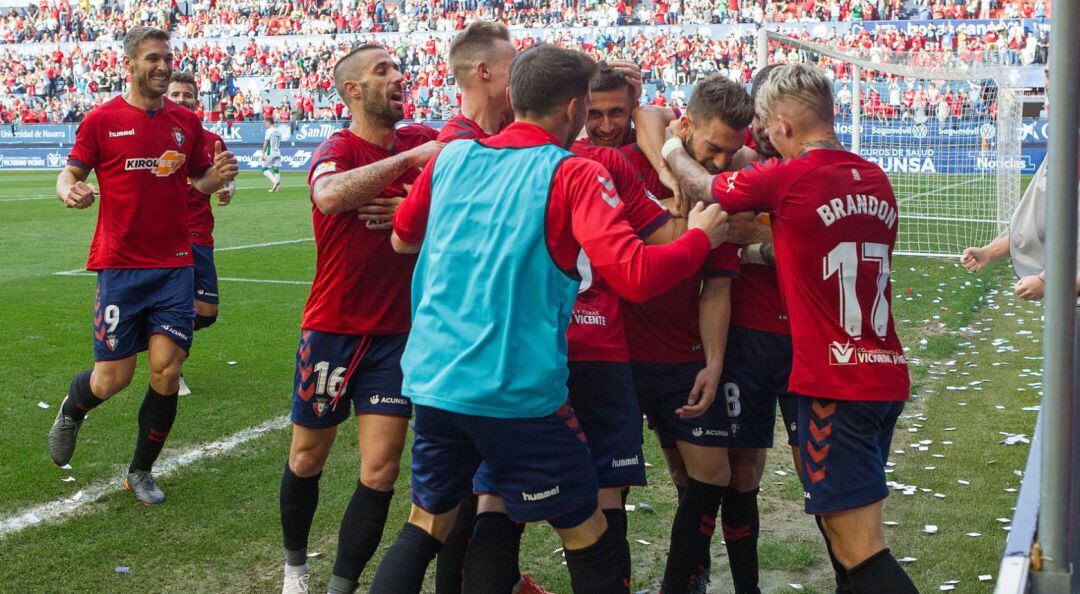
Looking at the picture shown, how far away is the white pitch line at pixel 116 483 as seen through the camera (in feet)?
17.2

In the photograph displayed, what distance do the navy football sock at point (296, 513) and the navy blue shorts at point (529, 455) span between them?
47.8 inches

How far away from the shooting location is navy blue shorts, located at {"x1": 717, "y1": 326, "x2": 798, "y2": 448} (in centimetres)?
414

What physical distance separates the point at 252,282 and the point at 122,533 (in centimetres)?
795

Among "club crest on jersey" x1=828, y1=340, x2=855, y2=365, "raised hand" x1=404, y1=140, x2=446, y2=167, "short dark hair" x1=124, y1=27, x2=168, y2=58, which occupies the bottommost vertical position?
"club crest on jersey" x1=828, y1=340, x2=855, y2=365

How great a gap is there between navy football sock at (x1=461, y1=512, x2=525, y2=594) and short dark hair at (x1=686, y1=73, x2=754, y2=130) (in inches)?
62.4

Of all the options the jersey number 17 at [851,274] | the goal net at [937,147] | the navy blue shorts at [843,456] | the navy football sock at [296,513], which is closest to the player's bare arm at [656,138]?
the jersey number 17 at [851,274]

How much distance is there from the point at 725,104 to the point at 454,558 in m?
1.92

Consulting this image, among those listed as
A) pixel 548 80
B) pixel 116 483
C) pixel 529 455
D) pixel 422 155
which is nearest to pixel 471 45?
pixel 422 155

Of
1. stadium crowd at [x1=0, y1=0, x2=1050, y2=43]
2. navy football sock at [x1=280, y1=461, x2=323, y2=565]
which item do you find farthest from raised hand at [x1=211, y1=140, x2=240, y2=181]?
stadium crowd at [x1=0, y1=0, x2=1050, y2=43]

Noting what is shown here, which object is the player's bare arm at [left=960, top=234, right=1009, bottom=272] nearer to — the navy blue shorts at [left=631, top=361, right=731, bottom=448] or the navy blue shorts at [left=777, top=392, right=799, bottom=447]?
the navy blue shorts at [left=777, top=392, right=799, bottom=447]

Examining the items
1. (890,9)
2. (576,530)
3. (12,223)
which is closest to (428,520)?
(576,530)

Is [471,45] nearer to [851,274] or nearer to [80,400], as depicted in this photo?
[851,274]

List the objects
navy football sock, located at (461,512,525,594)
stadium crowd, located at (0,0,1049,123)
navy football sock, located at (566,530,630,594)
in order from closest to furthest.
Result: navy football sock, located at (566,530,630,594)
navy football sock, located at (461,512,525,594)
stadium crowd, located at (0,0,1049,123)

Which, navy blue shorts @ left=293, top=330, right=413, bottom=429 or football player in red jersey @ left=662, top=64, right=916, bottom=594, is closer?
football player in red jersey @ left=662, top=64, right=916, bottom=594
